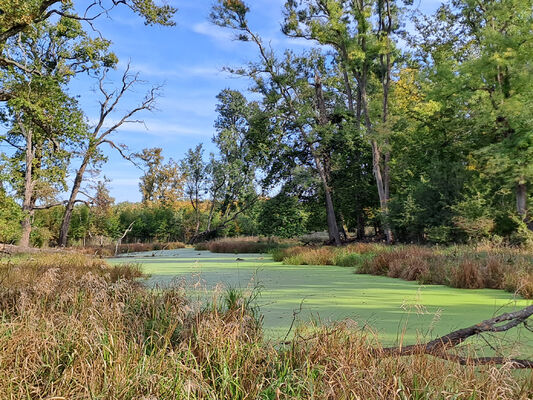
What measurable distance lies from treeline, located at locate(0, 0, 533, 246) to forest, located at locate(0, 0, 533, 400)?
10cm

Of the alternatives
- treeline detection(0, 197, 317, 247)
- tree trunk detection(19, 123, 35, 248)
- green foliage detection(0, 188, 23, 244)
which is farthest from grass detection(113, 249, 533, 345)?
tree trunk detection(19, 123, 35, 248)

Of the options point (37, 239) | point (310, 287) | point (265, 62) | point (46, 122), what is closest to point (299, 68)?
point (265, 62)

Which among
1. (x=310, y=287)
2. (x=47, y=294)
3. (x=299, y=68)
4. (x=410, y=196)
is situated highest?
(x=299, y=68)

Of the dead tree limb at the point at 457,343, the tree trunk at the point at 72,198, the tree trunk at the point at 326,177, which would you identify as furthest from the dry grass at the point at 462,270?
the tree trunk at the point at 72,198

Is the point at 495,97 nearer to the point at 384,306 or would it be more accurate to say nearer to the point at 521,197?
the point at 521,197

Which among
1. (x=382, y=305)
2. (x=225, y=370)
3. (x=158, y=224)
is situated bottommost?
(x=382, y=305)

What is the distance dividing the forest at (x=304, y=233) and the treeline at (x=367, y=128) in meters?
0.10

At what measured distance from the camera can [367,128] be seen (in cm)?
1496

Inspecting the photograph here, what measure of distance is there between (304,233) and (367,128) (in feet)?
16.8

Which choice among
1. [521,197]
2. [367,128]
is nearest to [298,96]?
[367,128]

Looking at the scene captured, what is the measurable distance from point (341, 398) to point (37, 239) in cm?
2009

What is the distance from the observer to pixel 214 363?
193cm

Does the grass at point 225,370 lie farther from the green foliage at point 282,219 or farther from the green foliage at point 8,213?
the green foliage at point 282,219

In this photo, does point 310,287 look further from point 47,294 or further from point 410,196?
point 410,196
